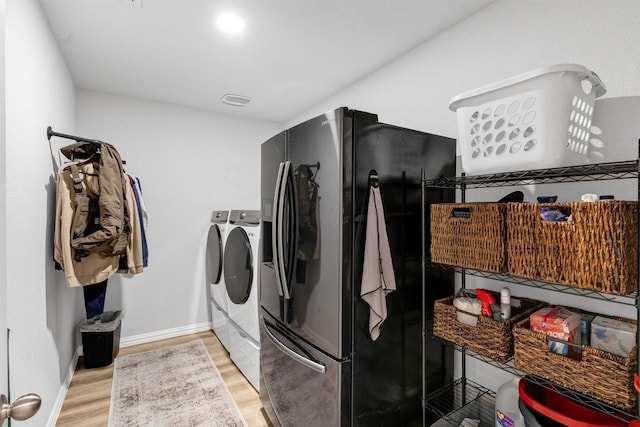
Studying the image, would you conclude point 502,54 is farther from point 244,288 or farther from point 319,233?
point 244,288


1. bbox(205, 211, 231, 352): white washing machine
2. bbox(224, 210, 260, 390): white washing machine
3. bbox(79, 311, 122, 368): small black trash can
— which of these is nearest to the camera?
bbox(224, 210, 260, 390): white washing machine

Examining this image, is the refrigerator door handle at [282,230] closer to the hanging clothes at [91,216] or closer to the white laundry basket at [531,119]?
the white laundry basket at [531,119]

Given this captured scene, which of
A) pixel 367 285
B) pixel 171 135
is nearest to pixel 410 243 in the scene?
pixel 367 285

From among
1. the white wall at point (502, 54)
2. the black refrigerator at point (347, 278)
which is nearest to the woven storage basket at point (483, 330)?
the black refrigerator at point (347, 278)

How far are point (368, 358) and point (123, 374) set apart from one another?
2262mm

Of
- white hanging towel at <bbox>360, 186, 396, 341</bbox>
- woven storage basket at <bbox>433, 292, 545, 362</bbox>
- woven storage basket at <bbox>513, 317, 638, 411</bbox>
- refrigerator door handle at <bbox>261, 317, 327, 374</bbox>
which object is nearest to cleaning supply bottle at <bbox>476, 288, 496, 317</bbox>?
woven storage basket at <bbox>433, 292, 545, 362</bbox>

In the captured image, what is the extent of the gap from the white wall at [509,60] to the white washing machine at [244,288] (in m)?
1.39

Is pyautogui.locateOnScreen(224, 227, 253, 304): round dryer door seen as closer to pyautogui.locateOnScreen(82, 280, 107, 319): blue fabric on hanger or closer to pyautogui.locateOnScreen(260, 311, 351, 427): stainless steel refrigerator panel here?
pyautogui.locateOnScreen(260, 311, 351, 427): stainless steel refrigerator panel

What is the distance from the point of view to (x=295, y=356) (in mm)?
1614

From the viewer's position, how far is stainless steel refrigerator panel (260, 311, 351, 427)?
54.7 inches

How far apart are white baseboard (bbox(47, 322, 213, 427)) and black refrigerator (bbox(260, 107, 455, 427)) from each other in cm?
146

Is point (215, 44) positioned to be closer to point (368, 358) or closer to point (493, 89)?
point (493, 89)

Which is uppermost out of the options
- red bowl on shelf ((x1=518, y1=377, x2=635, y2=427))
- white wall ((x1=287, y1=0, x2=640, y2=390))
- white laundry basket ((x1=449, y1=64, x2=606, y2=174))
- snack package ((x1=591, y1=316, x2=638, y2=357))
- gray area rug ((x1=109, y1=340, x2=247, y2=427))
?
white wall ((x1=287, y1=0, x2=640, y2=390))

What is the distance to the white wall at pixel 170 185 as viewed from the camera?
313cm
